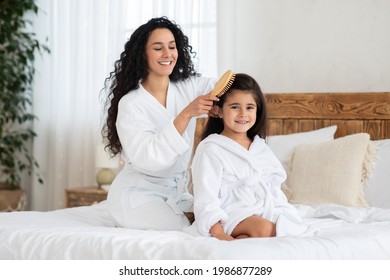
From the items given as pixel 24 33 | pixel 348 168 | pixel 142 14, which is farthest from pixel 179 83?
pixel 24 33

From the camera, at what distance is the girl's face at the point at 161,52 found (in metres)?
3.02

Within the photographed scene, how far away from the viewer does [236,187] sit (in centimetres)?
266

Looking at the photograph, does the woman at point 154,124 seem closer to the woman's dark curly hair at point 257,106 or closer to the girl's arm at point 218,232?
the woman's dark curly hair at point 257,106

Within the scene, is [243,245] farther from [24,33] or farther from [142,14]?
[24,33]

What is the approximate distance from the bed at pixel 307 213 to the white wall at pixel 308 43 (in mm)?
214

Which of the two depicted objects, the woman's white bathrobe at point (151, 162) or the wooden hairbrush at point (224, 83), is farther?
the woman's white bathrobe at point (151, 162)

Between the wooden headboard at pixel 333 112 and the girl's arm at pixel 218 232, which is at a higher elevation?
the wooden headboard at pixel 333 112

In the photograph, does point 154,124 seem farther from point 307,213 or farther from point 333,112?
point 333,112

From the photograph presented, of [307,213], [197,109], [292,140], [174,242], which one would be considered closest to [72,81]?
[292,140]

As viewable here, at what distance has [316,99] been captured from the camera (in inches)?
161

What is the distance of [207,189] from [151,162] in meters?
0.34

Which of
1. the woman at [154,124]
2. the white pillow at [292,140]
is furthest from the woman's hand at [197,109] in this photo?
the white pillow at [292,140]

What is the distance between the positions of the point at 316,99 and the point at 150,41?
4.50 feet

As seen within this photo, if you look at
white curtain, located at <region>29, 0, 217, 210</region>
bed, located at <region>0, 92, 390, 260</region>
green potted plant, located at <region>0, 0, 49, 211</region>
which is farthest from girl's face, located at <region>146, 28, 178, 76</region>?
green potted plant, located at <region>0, 0, 49, 211</region>
